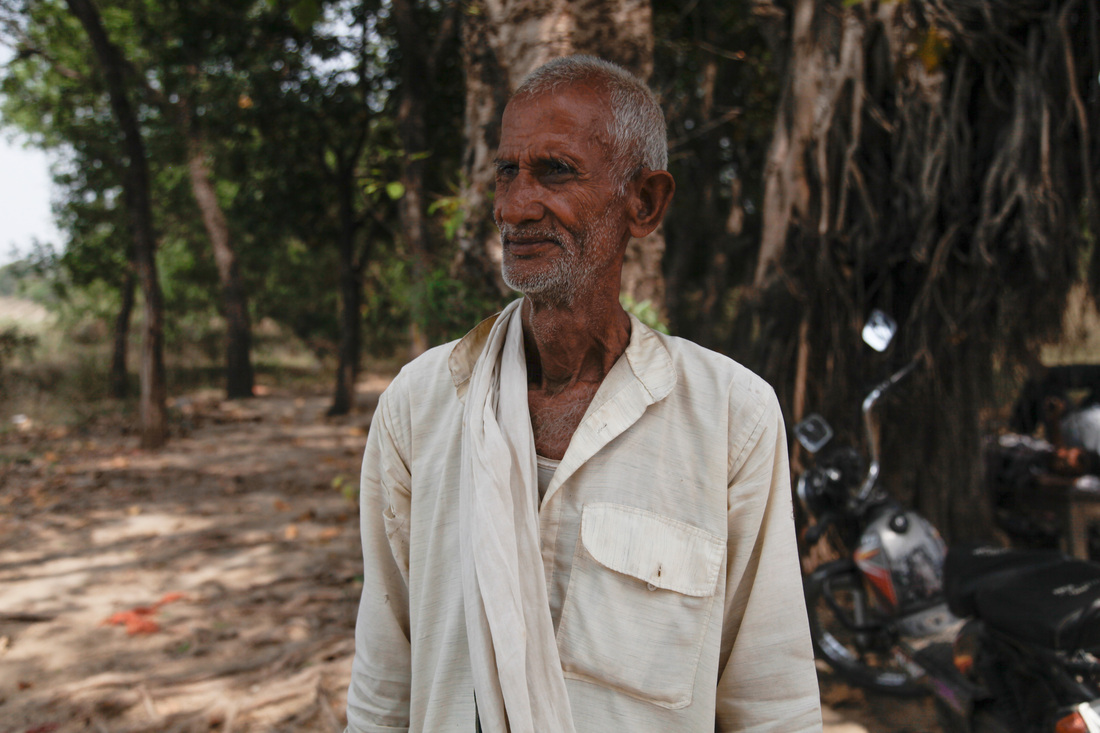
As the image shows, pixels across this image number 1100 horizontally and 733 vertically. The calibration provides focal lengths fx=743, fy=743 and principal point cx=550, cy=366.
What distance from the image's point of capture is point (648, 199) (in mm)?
1541

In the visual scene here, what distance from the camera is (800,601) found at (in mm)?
1405

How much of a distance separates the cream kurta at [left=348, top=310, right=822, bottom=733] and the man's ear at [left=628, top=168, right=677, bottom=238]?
0.72 ft

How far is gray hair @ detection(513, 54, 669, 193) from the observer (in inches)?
56.2

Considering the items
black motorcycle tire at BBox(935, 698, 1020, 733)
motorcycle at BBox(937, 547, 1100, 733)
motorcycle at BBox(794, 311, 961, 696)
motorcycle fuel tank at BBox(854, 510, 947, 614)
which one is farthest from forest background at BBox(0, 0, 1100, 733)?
motorcycle at BBox(937, 547, 1100, 733)

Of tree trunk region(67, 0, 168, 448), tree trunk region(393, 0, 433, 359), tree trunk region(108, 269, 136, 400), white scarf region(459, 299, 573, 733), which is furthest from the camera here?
tree trunk region(108, 269, 136, 400)

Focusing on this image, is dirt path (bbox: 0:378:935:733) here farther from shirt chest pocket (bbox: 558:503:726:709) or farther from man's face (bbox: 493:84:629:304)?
man's face (bbox: 493:84:629:304)

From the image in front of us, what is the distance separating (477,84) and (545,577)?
8.31ft

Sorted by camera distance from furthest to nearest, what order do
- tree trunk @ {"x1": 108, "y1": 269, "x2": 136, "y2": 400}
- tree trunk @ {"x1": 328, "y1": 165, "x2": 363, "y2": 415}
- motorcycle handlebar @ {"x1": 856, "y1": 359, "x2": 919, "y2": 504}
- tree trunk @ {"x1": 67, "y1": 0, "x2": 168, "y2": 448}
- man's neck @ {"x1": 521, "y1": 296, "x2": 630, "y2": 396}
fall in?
tree trunk @ {"x1": 108, "y1": 269, "x2": 136, "y2": 400}
tree trunk @ {"x1": 328, "y1": 165, "x2": 363, "y2": 415}
tree trunk @ {"x1": 67, "y1": 0, "x2": 168, "y2": 448}
motorcycle handlebar @ {"x1": 856, "y1": 359, "x2": 919, "y2": 504}
man's neck @ {"x1": 521, "y1": 296, "x2": 630, "y2": 396}

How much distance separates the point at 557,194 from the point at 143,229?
32.5ft

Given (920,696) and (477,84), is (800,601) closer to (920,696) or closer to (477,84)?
(477,84)

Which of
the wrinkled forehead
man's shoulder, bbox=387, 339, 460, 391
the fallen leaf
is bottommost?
the fallen leaf

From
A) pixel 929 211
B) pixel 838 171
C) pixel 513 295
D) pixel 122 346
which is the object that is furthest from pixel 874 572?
pixel 122 346

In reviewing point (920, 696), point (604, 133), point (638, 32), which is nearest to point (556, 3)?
point (638, 32)

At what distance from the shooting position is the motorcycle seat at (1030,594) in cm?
244
